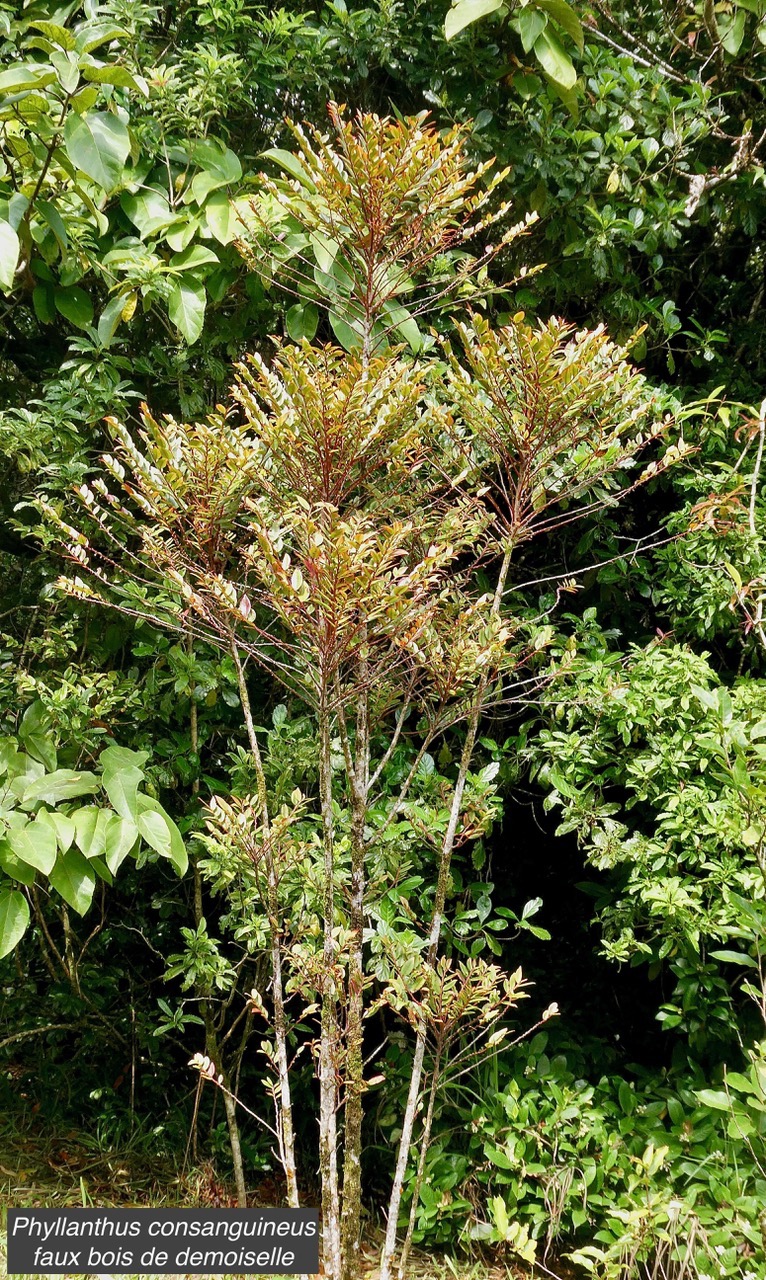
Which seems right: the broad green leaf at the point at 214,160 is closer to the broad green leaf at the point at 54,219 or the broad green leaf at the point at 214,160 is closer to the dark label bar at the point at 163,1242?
the broad green leaf at the point at 54,219

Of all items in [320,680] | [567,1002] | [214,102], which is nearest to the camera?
[320,680]

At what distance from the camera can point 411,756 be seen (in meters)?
2.48

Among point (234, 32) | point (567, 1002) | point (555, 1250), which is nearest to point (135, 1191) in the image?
point (555, 1250)

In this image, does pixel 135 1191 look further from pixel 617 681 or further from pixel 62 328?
pixel 62 328

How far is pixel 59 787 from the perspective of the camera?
1945 mm

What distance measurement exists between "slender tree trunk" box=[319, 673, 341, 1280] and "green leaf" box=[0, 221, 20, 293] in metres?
0.93

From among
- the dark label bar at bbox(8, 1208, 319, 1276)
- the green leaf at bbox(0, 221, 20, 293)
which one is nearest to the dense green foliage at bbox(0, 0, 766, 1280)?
the green leaf at bbox(0, 221, 20, 293)

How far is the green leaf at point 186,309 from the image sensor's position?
2.07m

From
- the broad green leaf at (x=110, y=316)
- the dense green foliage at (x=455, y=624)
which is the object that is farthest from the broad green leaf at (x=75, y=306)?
the broad green leaf at (x=110, y=316)

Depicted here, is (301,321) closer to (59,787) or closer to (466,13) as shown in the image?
(466,13)

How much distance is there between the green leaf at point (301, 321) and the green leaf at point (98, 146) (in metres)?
0.55

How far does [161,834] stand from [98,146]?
131 centimetres

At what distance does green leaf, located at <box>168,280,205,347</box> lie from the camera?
81.6 inches

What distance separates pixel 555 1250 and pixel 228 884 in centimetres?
127
